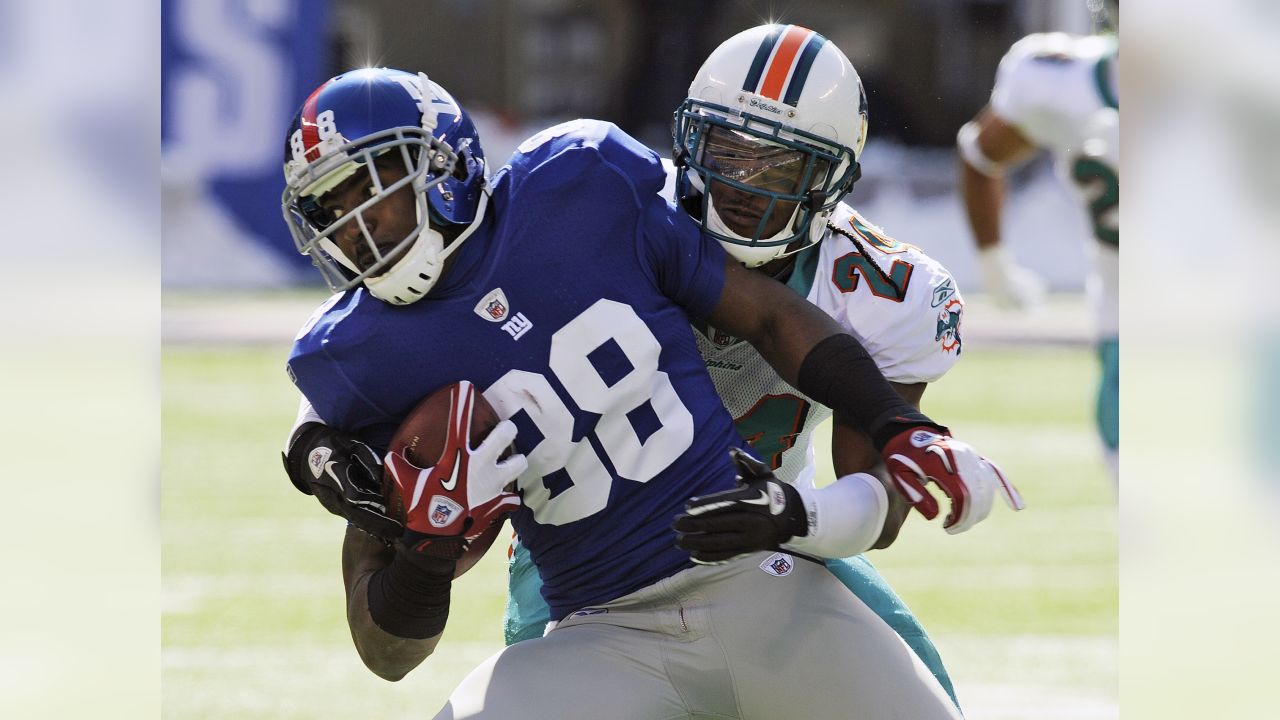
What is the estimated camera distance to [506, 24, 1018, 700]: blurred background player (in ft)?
7.58

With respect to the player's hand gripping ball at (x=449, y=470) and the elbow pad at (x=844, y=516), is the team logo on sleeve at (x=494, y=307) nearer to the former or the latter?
the player's hand gripping ball at (x=449, y=470)

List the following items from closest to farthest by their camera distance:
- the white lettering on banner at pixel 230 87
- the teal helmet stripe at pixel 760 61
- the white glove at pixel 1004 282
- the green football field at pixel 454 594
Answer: the teal helmet stripe at pixel 760 61 < the green football field at pixel 454 594 < the white glove at pixel 1004 282 < the white lettering on banner at pixel 230 87

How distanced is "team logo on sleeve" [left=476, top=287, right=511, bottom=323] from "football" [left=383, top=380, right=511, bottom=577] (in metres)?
0.10

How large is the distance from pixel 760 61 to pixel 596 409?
633mm

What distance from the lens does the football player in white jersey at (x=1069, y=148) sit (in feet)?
14.5

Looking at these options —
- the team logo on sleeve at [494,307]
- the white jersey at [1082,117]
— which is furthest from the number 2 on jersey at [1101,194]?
the team logo on sleeve at [494,307]

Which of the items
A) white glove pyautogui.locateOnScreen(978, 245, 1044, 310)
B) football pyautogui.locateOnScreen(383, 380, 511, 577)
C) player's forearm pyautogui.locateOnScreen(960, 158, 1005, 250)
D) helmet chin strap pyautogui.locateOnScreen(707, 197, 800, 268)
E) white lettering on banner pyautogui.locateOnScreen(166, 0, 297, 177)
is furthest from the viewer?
white lettering on banner pyautogui.locateOnScreen(166, 0, 297, 177)

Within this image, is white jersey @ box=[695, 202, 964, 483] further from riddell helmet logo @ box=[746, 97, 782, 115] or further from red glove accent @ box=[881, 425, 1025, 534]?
red glove accent @ box=[881, 425, 1025, 534]

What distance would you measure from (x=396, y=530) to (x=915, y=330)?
2.68 feet

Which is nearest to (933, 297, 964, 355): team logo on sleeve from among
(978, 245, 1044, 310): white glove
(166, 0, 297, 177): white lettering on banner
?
(978, 245, 1044, 310): white glove

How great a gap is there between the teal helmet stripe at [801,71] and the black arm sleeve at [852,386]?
0.41 metres

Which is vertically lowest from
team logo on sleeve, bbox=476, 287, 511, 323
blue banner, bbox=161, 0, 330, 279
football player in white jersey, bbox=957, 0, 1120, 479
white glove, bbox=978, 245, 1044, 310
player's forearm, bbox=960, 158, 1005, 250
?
blue banner, bbox=161, 0, 330, 279

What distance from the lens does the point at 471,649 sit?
14.0ft
